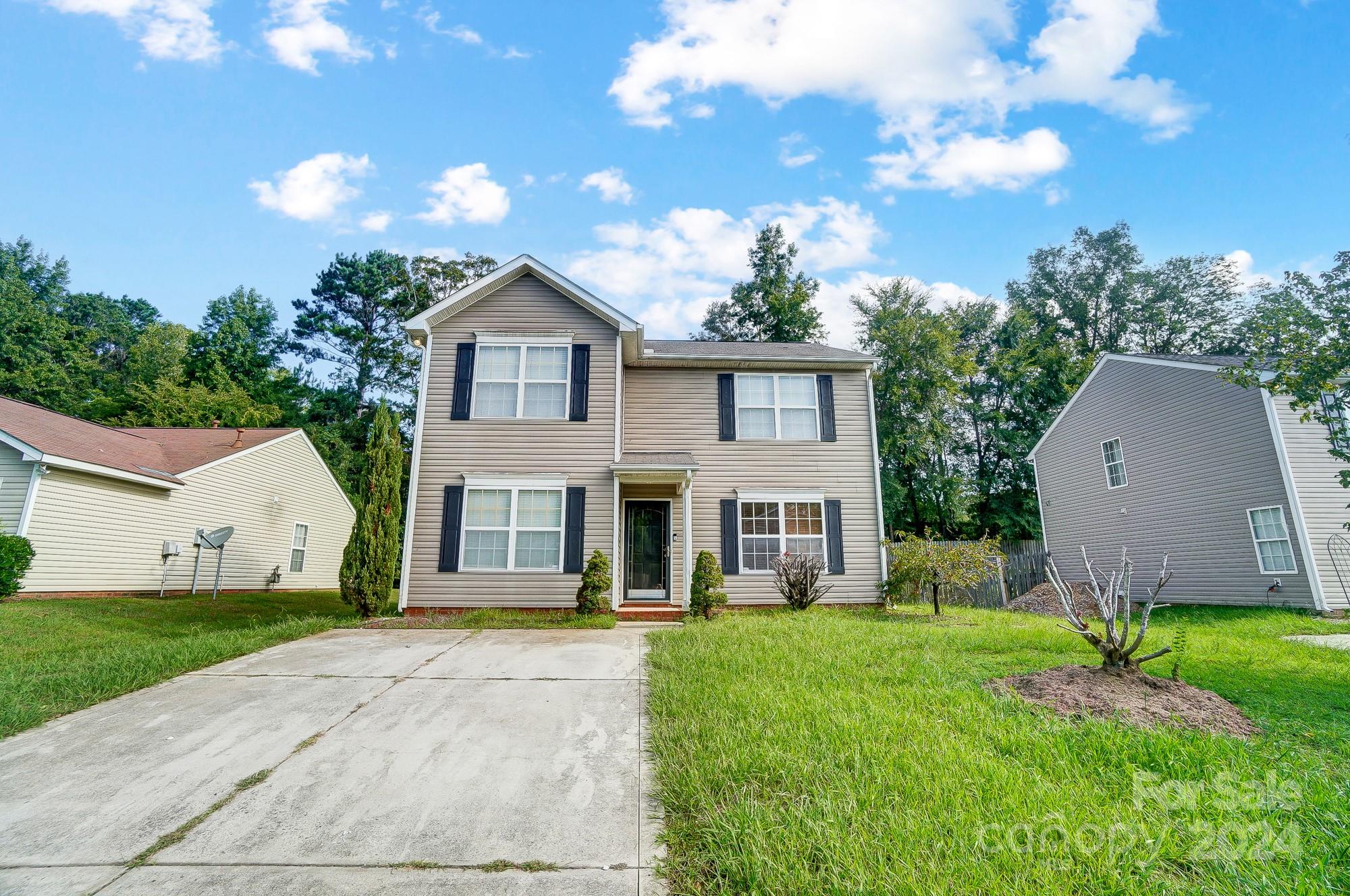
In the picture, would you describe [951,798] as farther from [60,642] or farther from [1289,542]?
[1289,542]

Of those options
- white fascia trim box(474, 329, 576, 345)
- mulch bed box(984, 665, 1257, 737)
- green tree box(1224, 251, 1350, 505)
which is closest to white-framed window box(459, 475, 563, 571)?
white fascia trim box(474, 329, 576, 345)

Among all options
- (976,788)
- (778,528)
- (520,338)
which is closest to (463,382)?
(520,338)

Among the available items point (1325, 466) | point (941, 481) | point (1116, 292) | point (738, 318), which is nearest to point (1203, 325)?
point (1116, 292)

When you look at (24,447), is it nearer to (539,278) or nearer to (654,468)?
(539,278)

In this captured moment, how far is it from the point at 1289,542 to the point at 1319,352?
7.95m

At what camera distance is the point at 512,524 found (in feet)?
33.3

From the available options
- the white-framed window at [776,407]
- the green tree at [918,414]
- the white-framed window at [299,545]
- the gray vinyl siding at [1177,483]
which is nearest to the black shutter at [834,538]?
the white-framed window at [776,407]

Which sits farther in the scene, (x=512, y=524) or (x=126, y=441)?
(x=126, y=441)

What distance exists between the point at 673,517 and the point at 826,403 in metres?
4.11

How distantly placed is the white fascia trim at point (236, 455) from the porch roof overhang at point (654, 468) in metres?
11.4

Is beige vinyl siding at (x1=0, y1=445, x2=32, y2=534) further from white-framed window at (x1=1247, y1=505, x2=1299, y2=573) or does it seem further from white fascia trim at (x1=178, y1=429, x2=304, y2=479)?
white-framed window at (x1=1247, y1=505, x2=1299, y2=573)

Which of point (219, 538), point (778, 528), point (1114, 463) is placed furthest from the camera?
point (1114, 463)

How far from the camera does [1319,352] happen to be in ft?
18.2

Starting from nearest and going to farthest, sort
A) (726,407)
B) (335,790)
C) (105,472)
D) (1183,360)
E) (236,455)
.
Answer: (335,790)
(105,472)
(726,407)
(1183,360)
(236,455)
